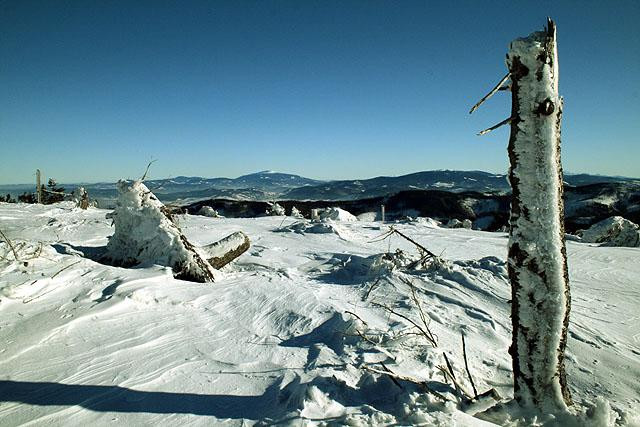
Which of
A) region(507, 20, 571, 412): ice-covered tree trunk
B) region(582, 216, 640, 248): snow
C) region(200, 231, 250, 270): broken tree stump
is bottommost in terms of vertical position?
region(582, 216, 640, 248): snow

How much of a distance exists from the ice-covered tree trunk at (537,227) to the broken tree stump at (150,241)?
10.2 feet

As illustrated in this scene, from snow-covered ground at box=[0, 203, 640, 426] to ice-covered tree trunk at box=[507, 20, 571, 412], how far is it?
1.36 feet

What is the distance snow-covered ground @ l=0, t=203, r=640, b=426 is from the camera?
1793 mm

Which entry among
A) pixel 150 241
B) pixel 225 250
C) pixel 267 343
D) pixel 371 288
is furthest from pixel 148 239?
pixel 371 288

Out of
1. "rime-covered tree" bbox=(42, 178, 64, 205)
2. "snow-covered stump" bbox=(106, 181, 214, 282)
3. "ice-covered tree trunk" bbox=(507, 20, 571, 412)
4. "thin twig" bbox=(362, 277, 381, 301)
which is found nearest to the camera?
"ice-covered tree trunk" bbox=(507, 20, 571, 412)

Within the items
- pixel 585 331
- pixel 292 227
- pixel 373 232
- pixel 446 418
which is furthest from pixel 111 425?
pixel 373 232

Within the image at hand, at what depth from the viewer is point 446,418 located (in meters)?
1.64

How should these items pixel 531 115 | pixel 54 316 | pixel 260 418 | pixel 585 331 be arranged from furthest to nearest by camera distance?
pixel 585 331 < pixel 54 316 < pixel 260 418 < pixel 531 115

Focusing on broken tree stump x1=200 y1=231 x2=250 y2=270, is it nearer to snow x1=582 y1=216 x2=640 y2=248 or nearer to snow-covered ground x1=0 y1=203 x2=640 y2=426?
snow-covered ground x1=0 y1=203 x2=640 y2=426

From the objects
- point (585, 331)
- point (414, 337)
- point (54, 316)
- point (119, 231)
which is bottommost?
point (585, 331)

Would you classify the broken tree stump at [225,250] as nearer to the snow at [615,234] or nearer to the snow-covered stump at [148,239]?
the snow-covered stump at [148,239]

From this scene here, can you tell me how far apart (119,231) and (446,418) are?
4.28 m

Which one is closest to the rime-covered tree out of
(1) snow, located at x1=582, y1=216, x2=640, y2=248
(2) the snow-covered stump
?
(2) the snow-covered stump

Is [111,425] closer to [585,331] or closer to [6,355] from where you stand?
[6,355]
